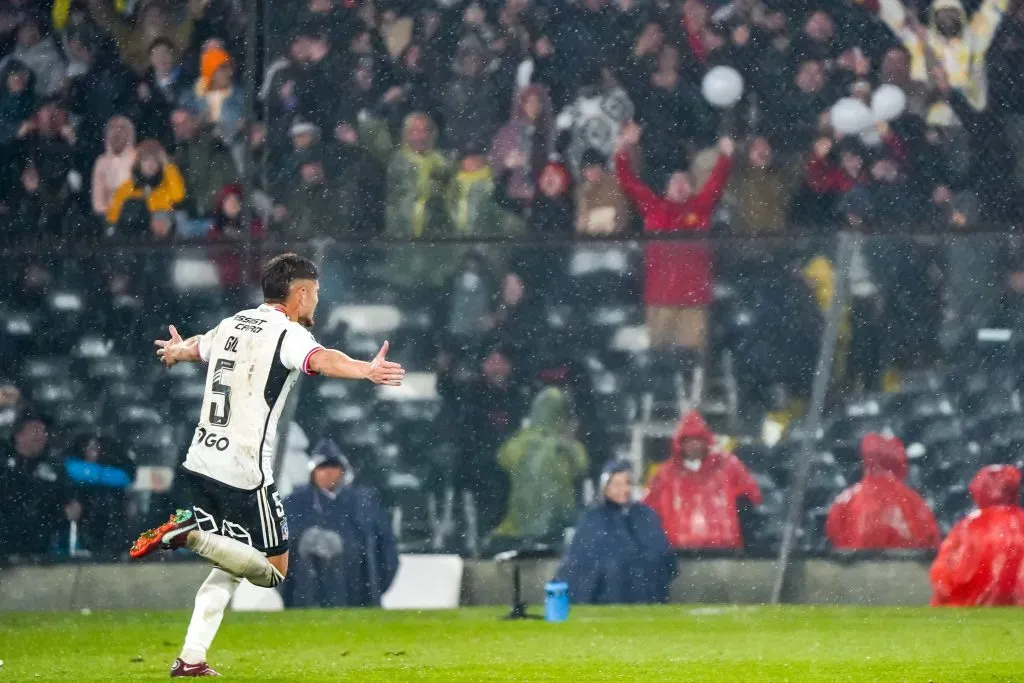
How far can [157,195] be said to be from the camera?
9953 mm

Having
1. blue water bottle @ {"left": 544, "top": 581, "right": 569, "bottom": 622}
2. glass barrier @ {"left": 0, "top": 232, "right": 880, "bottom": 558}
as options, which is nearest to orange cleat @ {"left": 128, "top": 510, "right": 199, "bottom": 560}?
blue water bottle @ {"left": 544, "top": 581, "right": 569, "bottom": 622}

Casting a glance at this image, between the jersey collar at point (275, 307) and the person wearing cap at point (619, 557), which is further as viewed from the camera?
the person wearing cap at point (619, 557)

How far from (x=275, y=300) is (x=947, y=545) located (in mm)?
4428

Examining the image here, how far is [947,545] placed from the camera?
9070 mm

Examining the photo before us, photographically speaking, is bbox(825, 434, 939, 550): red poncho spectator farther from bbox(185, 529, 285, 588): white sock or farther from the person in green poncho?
bbox(185, 529, 285, 588): white sock

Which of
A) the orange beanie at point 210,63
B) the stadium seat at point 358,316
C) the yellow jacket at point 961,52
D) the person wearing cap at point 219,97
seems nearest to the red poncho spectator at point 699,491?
the stadium seat at point 358,316

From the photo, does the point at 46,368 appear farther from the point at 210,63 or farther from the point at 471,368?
the point at 471,368

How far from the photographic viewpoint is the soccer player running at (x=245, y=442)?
5723mm

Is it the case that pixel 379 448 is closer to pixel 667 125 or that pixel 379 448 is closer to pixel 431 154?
pixel 431 154

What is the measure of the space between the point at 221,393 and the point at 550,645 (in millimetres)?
2142

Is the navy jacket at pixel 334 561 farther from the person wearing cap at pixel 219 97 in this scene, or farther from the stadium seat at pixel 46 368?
the person wearing cap at pixel 219 97

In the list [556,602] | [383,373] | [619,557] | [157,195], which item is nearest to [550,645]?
[556,602]

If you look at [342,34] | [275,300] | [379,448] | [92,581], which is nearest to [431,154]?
[342,34]

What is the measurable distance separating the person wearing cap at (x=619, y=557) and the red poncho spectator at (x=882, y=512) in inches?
34.5
